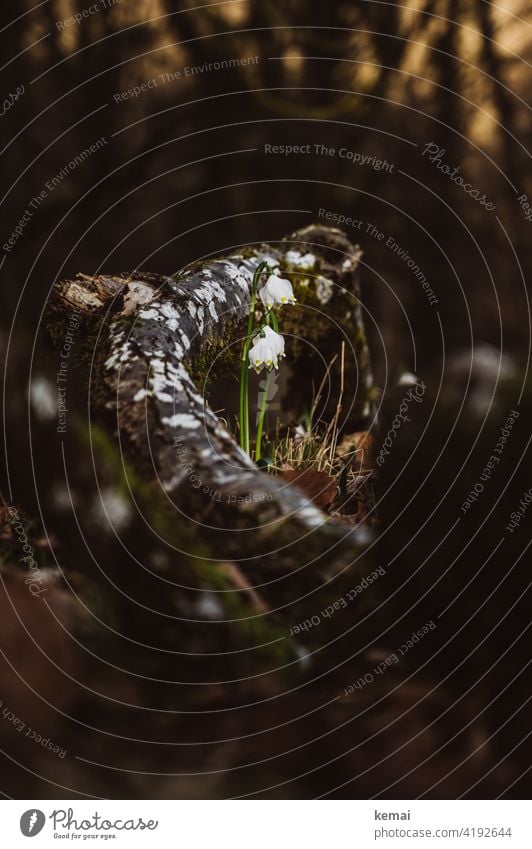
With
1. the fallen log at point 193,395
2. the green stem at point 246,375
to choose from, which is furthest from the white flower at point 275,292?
the fallen log at point 193,395

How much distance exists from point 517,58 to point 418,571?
154 inches

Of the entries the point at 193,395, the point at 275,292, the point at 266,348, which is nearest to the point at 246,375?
the point at 266,348

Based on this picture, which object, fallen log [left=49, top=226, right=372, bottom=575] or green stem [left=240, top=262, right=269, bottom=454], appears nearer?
fallen log [left=49, top=226, right=372, bottom=575]

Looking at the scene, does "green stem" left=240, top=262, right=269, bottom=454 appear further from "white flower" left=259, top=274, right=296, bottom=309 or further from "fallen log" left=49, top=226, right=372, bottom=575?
"fallen log" left=49, top=226, right=372, bottom=575
